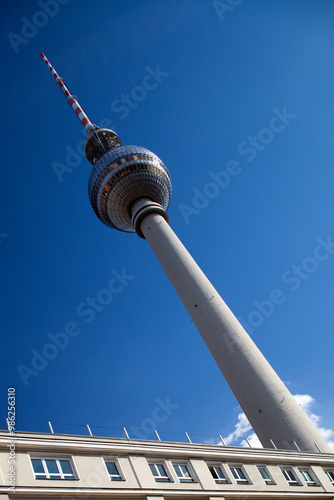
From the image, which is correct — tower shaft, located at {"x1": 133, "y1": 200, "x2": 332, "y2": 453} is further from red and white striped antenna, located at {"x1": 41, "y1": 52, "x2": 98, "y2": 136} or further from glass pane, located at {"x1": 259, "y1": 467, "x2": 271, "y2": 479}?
red and white striped antenna, located at {"x1": 41, "y1": 52, "x2": 98, "y2": 136}

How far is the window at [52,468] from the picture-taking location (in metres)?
16.2

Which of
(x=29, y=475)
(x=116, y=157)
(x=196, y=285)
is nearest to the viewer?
(x=29, y=475)

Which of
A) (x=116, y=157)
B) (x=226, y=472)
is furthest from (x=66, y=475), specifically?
(x=116, y=157)

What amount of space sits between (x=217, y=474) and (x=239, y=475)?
1.53m

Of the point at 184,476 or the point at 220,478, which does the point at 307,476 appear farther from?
the point at 184,476

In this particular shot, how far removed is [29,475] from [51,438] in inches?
74.2

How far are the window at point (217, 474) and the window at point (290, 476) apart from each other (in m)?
→ 4.53

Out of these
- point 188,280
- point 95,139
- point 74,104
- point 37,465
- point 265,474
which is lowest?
point 265,474

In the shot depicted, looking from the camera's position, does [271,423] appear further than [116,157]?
No

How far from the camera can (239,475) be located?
2216 centimetres

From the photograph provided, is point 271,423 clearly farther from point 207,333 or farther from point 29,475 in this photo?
point 29,475

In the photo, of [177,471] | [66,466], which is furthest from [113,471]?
[177,471]

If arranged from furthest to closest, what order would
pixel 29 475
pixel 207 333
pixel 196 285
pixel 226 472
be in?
pixel 196 285
pixel 207 333
pixel 226 472
pixel 29 475

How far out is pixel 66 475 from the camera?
16703 millimetres
